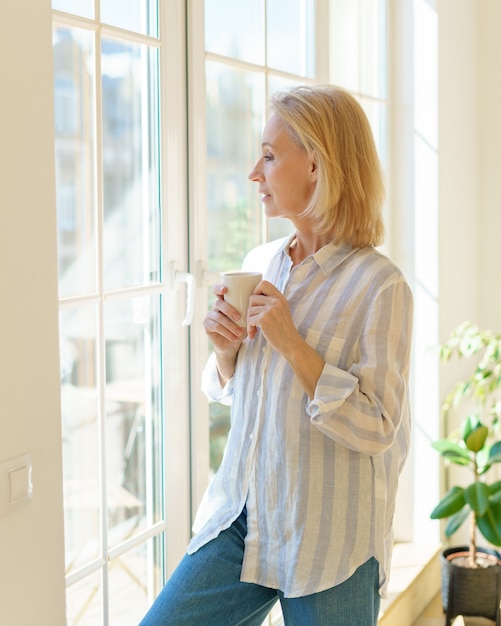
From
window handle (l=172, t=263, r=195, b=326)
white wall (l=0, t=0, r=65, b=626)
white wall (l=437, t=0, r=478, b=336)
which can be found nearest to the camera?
white wall (l=0, t=0, r=65, b=626)

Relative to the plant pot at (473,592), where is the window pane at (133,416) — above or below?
above

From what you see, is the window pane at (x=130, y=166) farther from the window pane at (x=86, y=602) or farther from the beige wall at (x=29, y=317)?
the window pane at (x=86, y=602)

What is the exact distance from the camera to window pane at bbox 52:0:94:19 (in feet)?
6.06

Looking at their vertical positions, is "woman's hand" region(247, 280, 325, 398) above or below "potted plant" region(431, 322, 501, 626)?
above

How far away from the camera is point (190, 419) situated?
2365 millimetres

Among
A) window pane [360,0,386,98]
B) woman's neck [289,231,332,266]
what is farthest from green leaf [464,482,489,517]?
woman's neck [289,231,332,266]

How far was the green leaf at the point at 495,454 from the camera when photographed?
11.2ft

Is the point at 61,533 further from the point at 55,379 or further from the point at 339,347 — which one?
the point at 339,347

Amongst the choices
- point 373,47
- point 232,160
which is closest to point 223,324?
point 232,160

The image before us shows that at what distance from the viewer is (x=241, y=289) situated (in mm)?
1679

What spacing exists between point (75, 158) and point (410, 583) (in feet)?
7.20

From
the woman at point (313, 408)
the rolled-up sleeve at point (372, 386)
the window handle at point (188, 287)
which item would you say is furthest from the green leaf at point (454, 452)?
the rolled-up sleeve at point (372, 386)

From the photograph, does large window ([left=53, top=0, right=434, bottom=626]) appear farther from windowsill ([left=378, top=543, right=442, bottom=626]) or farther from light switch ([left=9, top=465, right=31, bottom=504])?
windowsill ([left=378, top=543, right=442, bottom=626])

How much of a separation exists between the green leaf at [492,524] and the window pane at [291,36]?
1640 millimetres
